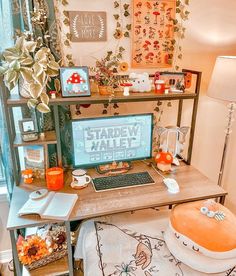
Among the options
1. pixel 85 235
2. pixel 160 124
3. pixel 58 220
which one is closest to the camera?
pixel 58 220

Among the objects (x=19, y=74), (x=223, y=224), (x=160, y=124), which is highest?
(x=19, y=74)

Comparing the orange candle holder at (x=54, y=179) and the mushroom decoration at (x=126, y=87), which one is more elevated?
the mushroom decoration at (x=126, y=87)

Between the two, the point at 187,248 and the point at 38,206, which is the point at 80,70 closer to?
the point at 38,206

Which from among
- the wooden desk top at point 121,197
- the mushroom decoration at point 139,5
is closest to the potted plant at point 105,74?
the mushroom decoration at point 139,5

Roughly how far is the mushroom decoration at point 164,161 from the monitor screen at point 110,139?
10 cm

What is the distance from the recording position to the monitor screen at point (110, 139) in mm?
1648

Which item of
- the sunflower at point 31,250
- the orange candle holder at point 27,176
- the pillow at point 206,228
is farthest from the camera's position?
the orange candle holder at point 27,176

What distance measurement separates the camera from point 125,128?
1.72 m

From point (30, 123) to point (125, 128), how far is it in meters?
0.59

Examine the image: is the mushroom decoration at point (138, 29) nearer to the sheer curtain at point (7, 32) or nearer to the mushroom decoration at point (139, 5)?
the mushroom decoration at point (139, 5)

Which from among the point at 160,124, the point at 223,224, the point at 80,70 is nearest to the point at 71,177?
the point at 80,70

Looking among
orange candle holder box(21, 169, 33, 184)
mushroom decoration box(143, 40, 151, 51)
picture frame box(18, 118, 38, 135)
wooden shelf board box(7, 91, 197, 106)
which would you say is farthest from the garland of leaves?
orange candle holder box(21, 169, 33, 184)

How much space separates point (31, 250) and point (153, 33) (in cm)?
155

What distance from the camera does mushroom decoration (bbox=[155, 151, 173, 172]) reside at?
1.76 metres
